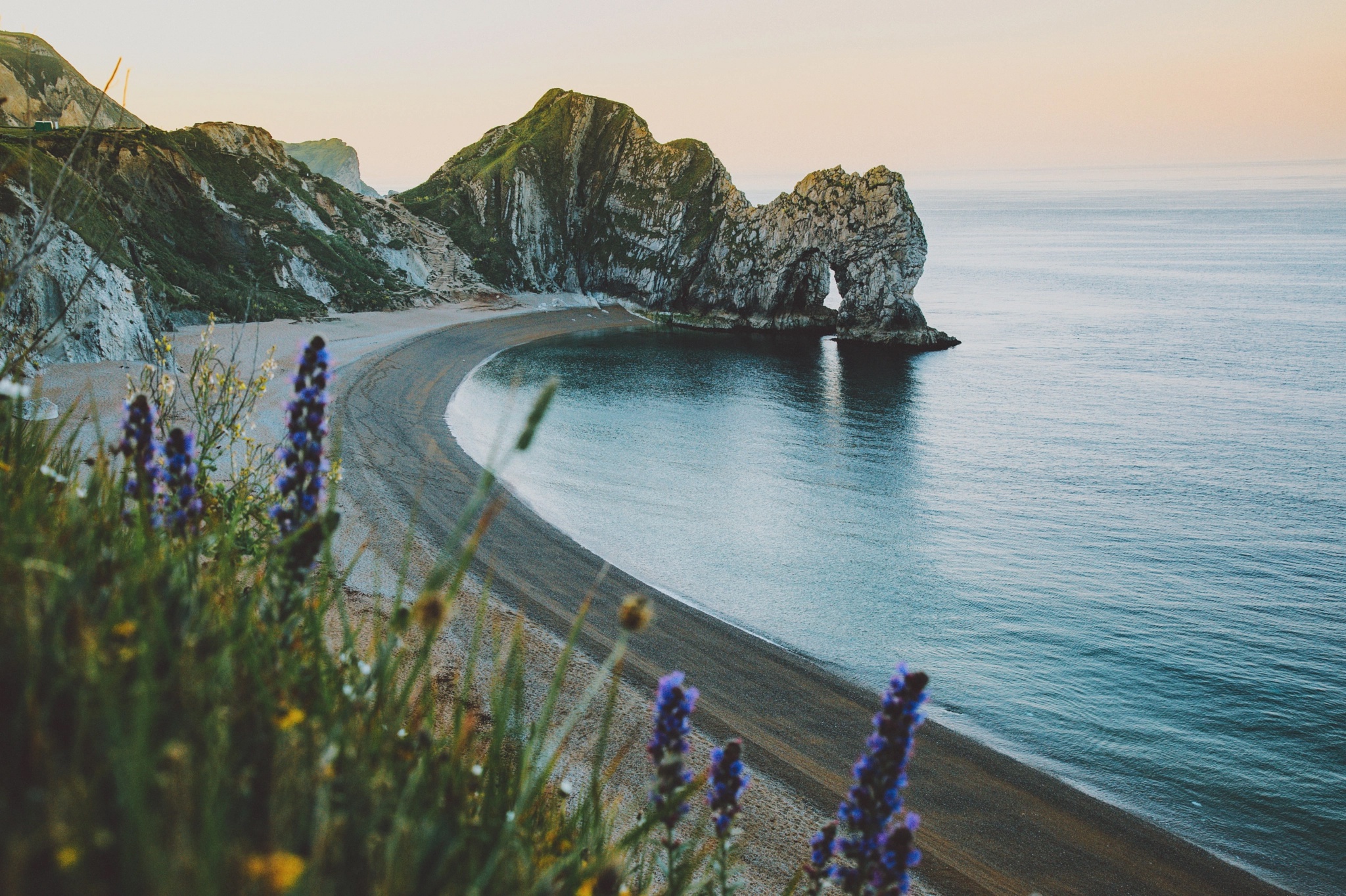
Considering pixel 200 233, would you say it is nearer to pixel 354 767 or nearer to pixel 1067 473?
pixel 1067 473

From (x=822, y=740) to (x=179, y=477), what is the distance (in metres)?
12.5

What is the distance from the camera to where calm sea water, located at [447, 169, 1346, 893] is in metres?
16.0

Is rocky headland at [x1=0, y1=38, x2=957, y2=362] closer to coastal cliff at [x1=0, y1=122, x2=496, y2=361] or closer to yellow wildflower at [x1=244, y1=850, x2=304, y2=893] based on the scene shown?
coastal cliff at [x1=0, y1=122, x2=496, y2=361]

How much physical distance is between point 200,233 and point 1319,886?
64383mm

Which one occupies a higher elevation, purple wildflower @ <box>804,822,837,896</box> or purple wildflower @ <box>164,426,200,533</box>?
purple wildflower @ <box>164,426,200,533</box>

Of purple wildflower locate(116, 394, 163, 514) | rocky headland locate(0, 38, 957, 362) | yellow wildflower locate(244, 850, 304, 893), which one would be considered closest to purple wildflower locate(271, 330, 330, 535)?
purple wildflower locate(116, 394, 163, 514)

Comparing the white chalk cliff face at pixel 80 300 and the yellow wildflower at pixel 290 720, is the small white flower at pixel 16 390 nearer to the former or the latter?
the yellow wildflower at pixel 290 720

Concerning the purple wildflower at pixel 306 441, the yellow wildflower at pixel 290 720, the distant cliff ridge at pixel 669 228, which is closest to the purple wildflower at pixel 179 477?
the purple wildflower at pixel 306 441

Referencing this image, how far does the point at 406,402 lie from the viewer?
39719mm

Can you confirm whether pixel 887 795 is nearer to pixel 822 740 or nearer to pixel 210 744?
pixel 210 744

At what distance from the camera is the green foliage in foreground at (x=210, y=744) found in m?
1.42

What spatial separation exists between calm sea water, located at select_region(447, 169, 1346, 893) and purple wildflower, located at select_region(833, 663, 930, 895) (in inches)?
283

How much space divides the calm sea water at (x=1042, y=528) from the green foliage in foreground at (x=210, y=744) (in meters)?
6.85

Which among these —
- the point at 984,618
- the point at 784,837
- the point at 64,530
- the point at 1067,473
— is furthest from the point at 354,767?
the point at 1067,473
